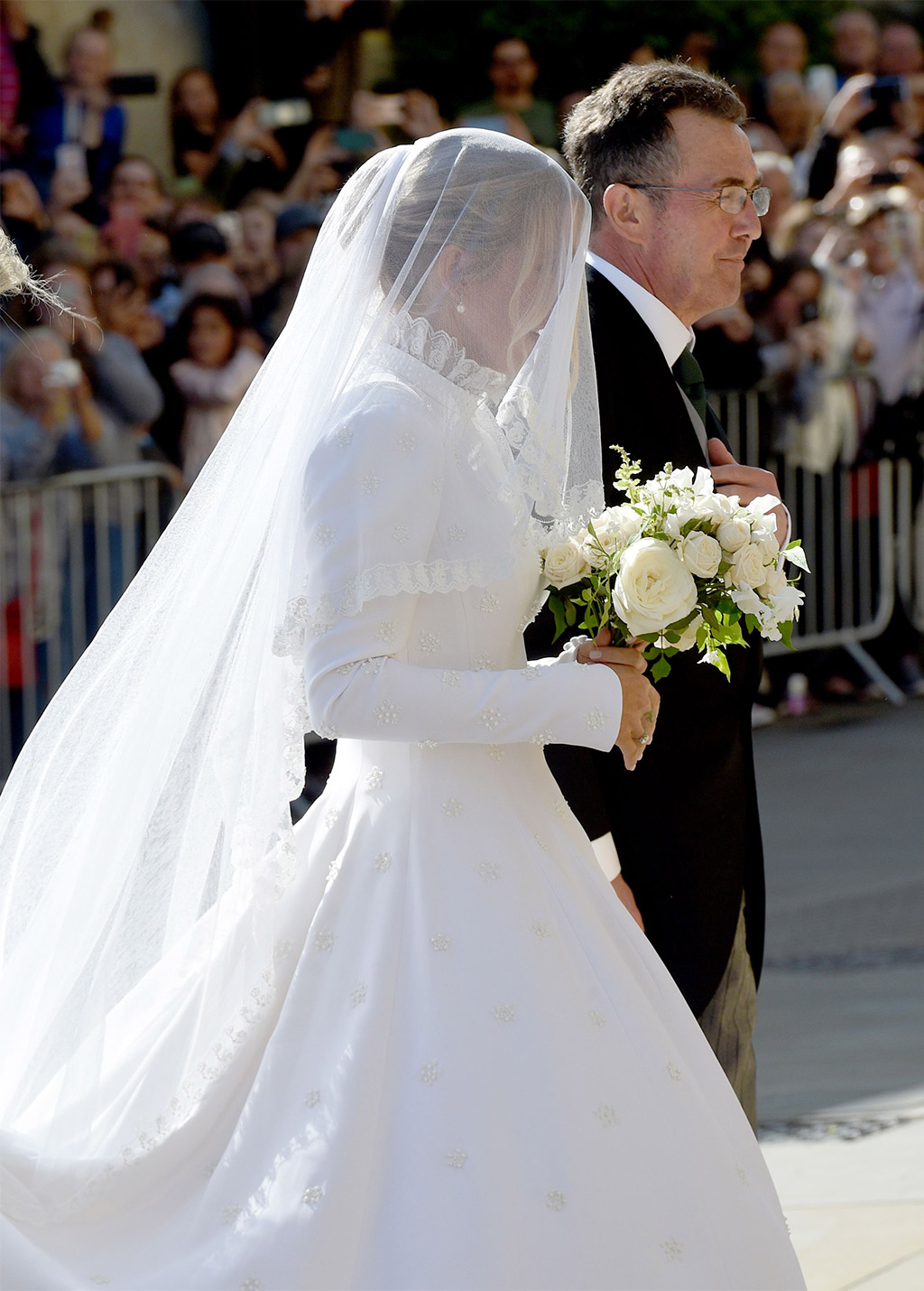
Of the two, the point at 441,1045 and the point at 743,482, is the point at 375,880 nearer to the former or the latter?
the point at 441,1045

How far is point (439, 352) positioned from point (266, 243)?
578cm

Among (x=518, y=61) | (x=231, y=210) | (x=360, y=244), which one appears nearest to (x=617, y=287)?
(x=360, y=244)

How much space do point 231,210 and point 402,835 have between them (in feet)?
22.4

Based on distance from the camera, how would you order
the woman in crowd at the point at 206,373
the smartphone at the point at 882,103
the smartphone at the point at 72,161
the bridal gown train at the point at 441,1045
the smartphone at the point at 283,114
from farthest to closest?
the smartphone at the point at 882,103 < the smartphone at the point at 283,114 < the smartphone at the point at 72,161 < the woman in crowd at the point at 206,373 < the bridal gown train at the point at 441,1045

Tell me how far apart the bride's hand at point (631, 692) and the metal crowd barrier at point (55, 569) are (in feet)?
15.3

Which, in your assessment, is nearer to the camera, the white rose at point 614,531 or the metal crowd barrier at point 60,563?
the white rose at point 614,531

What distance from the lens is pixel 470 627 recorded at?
2910 mm

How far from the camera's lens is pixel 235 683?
3.00m

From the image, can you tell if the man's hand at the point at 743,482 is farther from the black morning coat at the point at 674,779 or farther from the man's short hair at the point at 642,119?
the man's short hair at the point at 642,119

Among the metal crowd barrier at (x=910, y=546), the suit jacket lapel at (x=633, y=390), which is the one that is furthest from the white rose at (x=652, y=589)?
the metal crowd barrier at (x=910, y=546)

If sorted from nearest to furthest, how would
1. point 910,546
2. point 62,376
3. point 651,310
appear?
1. point 651,310
2. point 62,376
3. point 910,546

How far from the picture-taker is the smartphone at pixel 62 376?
23.5ft

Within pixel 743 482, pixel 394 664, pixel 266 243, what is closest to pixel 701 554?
pixel 394 664

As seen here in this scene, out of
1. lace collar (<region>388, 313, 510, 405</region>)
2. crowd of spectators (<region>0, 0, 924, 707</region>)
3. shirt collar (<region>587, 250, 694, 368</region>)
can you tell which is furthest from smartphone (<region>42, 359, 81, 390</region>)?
lace collar (<region>388, 313, 510, 405</region>)
